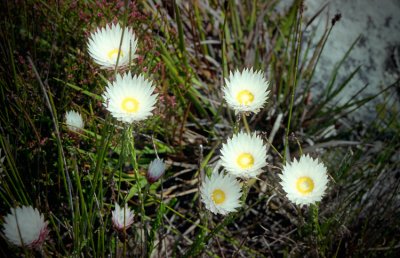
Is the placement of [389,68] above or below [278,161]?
above

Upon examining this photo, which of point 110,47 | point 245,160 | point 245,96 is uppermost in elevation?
point 110,47

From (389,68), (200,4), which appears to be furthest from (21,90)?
(389,68)

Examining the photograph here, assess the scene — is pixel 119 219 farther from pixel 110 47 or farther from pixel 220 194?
pixel 110 47

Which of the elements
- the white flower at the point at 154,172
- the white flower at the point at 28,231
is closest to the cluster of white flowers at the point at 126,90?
the white flower at the point at 154,172

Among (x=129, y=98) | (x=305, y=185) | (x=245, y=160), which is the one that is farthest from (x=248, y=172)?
(x=129, y=98)

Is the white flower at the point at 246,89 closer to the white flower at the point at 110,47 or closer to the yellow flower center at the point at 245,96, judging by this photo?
the yellow flower center at the point at 245,96

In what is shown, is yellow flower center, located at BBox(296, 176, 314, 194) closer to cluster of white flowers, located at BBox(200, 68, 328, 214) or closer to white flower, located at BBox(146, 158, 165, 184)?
cluster of white flowers, located at BBox(200, 68, 328, 214)

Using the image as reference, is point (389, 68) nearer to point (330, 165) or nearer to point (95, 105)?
point (330, 165)
